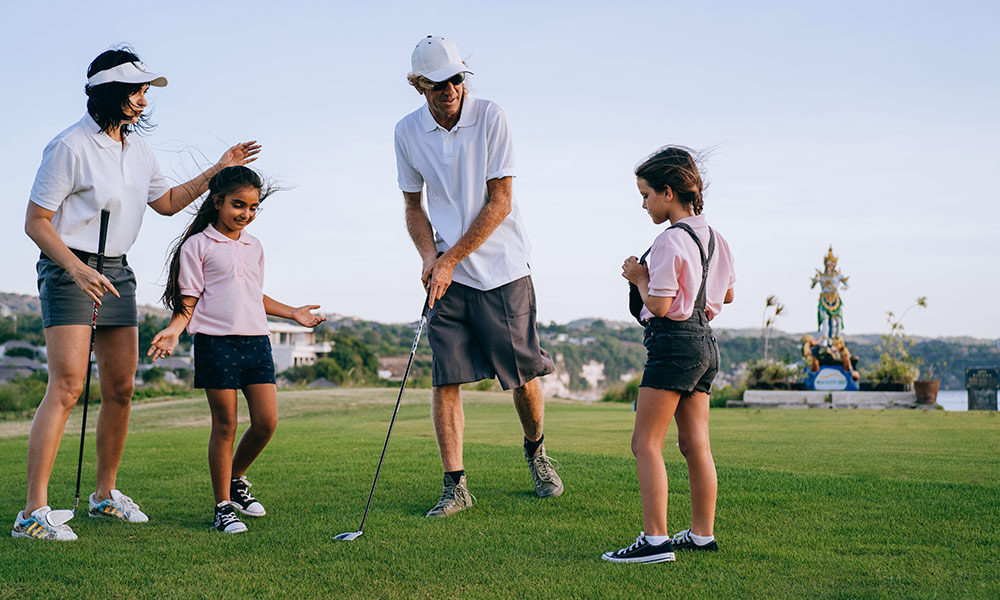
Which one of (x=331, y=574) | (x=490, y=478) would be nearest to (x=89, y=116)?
Result: (x=331, y=574)

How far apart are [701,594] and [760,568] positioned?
386 mm

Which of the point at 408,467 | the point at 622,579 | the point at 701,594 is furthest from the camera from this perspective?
the point at 408,467

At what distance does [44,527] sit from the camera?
345 centimetres

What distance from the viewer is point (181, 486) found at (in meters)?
4.88

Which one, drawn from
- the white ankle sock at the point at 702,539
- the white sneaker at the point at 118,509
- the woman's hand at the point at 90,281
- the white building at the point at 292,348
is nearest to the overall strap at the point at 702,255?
the white ankle sock at the point at 702,539

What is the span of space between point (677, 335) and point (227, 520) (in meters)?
2.03

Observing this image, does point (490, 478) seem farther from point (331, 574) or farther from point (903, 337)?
point (903, 337)

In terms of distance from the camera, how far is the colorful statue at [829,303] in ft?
57.9

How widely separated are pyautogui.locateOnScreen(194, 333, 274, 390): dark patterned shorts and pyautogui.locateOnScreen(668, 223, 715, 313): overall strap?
2.04m

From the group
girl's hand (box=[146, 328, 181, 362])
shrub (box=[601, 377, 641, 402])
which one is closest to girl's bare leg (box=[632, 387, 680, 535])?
girl's hand (box=[146, 328, 181, 362])

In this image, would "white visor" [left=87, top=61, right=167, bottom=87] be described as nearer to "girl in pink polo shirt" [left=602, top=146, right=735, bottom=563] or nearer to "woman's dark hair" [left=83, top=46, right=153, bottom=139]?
"woman's dark hair" [left=83, top=46, right=153, bottom=139]

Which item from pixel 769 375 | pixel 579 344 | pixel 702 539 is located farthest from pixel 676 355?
pixel 579 344

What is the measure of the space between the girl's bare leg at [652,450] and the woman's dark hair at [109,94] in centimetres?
273

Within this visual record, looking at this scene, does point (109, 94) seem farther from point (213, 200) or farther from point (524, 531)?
point (524, 531)
